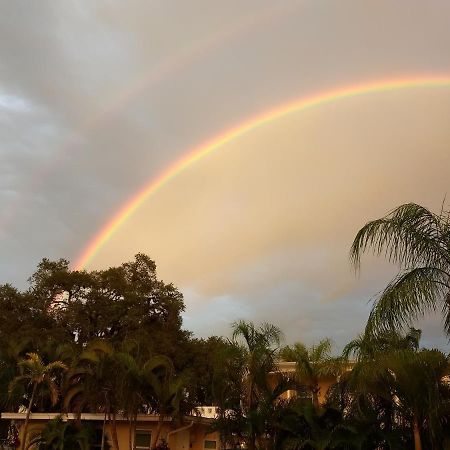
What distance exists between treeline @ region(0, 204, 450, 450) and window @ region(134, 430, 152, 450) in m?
0.41

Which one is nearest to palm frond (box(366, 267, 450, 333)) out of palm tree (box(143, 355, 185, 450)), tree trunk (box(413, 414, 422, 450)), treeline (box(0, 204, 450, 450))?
treeline (box(0, 204, 450, 450))

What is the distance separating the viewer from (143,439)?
21.5 meters

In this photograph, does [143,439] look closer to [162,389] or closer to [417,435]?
[162,389]

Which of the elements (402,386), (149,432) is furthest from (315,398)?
(149,432)

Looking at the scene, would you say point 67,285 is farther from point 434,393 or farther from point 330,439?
point 434,393

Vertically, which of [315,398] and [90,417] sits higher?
[315,398]

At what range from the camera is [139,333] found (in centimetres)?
2823

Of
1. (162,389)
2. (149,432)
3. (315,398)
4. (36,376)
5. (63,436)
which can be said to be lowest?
(63,436)

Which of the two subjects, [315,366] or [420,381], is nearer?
[420,381]

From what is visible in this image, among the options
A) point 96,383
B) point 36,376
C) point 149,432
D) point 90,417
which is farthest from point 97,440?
point 36,376

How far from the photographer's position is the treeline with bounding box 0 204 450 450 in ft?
32.3

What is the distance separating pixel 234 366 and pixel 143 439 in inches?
235

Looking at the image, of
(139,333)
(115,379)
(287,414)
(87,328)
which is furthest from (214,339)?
(287,414)

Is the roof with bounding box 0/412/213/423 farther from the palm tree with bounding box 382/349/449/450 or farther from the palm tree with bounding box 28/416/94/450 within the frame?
the palm tree with bounding box 382/349/449/450
